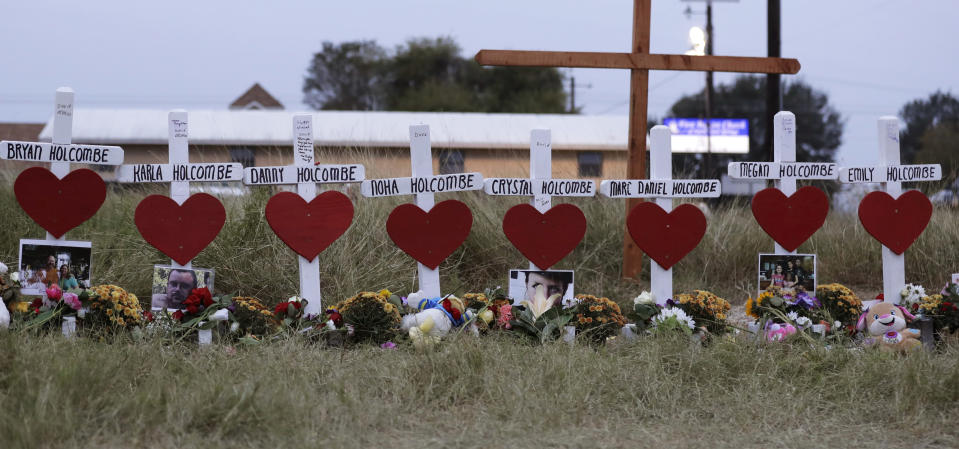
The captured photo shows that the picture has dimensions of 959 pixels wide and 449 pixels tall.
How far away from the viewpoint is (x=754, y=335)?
4.27 m

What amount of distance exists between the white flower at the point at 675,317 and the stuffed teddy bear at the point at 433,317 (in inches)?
39.2

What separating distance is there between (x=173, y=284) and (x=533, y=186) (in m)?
2.04

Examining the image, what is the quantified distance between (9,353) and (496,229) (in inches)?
145

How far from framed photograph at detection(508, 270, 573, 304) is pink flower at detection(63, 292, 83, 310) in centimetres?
222

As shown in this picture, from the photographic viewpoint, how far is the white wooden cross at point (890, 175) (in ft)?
16.5

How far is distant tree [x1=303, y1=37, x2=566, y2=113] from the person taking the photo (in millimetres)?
38688

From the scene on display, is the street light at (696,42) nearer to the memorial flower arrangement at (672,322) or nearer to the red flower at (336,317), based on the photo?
the memorial flower arrangement at (672,322)

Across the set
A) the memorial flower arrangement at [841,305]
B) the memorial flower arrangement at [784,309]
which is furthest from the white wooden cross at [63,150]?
the memorial flower arrangement at [841,305]

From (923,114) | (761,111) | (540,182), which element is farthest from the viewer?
(761,111)

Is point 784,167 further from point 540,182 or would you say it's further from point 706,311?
point 540,182

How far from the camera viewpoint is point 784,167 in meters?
5.00

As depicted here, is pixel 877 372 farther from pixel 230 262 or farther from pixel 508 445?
pixel 230 262

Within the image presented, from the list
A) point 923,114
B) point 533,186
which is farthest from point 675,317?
point 923,114

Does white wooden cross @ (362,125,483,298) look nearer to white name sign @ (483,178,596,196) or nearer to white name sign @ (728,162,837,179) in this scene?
white name sign @ (483,178,596,196)
